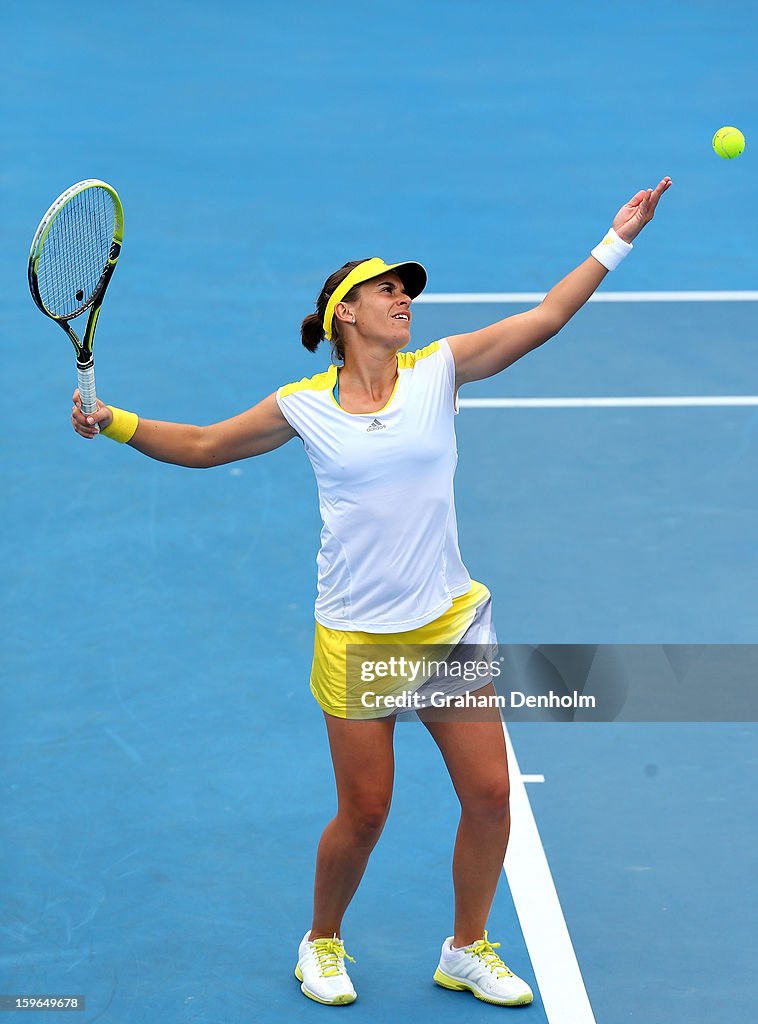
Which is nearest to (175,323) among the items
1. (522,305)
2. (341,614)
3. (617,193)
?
(522,305)

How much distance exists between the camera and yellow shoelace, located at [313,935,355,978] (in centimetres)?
505

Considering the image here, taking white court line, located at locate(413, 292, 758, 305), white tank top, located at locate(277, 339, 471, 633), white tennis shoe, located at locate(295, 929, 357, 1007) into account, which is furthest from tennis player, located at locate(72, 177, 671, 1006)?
white court line, located at locate(413, 292, 758, 305)

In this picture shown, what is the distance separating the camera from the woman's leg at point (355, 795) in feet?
15.6

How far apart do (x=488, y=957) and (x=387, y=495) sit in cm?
157

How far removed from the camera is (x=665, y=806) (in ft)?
19.5

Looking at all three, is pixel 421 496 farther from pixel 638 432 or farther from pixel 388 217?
pixel 388 217

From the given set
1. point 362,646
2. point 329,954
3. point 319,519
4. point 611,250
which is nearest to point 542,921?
point 329,954

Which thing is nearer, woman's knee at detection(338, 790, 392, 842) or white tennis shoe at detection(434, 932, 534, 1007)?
woman's knee at detection(338, 790, 392, 842)

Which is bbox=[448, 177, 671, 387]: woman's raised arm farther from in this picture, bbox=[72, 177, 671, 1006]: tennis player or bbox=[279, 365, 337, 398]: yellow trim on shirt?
bbox=[279, 365, 337, 398]: yellow trim on shirt

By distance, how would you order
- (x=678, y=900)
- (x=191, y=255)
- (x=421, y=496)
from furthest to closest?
(x=191, y=255) → (x=678, y=900) → (x=421, y=496)

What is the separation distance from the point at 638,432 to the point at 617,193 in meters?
4.05

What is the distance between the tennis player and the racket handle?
36 millimetres

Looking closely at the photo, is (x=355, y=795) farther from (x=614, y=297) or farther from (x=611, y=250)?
(x=614, y=297)

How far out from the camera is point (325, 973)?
504cm
